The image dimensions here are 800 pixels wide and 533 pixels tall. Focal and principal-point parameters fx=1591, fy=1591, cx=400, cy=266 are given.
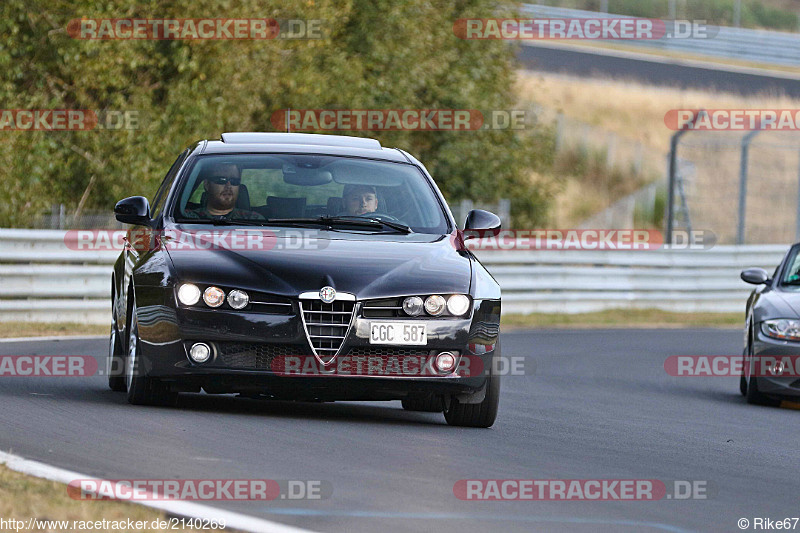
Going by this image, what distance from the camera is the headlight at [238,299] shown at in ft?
27.8

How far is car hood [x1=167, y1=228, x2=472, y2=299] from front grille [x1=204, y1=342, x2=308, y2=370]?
306mm

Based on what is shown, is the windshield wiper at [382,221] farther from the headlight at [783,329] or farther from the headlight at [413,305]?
the headlight at [783,329]

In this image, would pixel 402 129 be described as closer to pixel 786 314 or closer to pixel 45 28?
pixel 45 28

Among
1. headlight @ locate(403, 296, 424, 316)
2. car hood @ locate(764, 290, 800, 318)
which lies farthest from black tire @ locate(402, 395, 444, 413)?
car hood @ locate(764, 290, 800, 318)

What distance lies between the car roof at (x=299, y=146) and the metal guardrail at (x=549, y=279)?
23.0 feet

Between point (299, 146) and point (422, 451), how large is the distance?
2915 mm

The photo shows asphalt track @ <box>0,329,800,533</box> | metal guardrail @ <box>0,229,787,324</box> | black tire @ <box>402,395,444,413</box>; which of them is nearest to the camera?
asphalt track @ <box>0,329,800,533</box>

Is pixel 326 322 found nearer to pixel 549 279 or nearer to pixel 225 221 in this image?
pixel 225 221

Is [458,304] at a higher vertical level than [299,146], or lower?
lower

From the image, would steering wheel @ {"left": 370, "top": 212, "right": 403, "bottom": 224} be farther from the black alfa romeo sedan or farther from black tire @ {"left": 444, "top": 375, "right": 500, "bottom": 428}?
black tire @ {"left": 444, "top": 375, "right": 500, "bottom": 428}

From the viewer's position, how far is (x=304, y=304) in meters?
8.47

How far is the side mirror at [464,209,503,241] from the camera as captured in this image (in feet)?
32.4

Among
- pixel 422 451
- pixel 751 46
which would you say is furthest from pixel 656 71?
pixel 422 451

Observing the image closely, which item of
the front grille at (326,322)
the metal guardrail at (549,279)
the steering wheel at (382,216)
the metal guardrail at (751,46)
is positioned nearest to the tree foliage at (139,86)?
the metal guardrail at (549,279)
